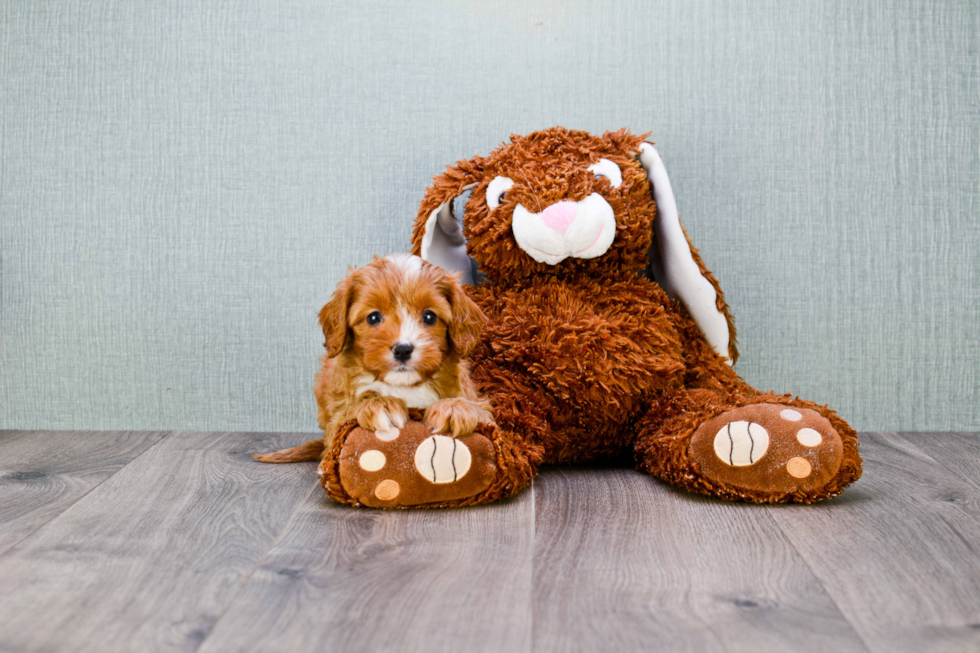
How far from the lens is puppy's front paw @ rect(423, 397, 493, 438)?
128cm

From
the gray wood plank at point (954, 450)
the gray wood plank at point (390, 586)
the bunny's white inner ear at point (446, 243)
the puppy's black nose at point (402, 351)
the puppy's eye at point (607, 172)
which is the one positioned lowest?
the gray wood plank at point (954, 450)

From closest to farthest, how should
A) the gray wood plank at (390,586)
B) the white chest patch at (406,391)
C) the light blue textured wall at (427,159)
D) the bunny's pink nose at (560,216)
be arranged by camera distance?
the gray wood plank at (390,586), the white chest patch at (406,391), the bunny's pink nose at (560,216), the light blue textured wall at (427,159)

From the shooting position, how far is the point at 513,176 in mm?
1531

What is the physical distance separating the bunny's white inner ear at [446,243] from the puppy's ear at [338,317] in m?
0.32

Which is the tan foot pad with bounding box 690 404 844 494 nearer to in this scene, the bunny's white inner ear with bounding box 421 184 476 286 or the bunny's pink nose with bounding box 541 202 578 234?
the bunny's pink nose with bounding box 541 202 578 234

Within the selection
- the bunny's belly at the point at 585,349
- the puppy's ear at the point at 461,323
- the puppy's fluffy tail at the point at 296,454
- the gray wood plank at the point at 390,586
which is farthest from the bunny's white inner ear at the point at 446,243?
the gray wood plank at the point at 390,586

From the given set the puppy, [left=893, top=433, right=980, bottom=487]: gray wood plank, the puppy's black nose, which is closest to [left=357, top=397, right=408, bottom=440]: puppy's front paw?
the puppy

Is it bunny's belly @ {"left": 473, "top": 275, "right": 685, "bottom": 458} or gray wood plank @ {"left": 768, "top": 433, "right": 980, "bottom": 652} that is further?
bunny's belly @ {"left": 473, "top": 275, "right": 685, "bottom": 458}

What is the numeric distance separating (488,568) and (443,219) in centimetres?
85

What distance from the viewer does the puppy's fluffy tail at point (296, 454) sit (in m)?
1.63

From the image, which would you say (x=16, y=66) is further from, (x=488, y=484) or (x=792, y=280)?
(x=792, y=280)

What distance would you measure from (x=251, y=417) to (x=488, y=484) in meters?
0.85

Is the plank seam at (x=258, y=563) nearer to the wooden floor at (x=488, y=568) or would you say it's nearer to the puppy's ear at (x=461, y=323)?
the wooden floor at (x=488, y=568)

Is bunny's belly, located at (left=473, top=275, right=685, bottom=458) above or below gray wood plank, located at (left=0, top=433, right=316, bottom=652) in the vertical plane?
above
